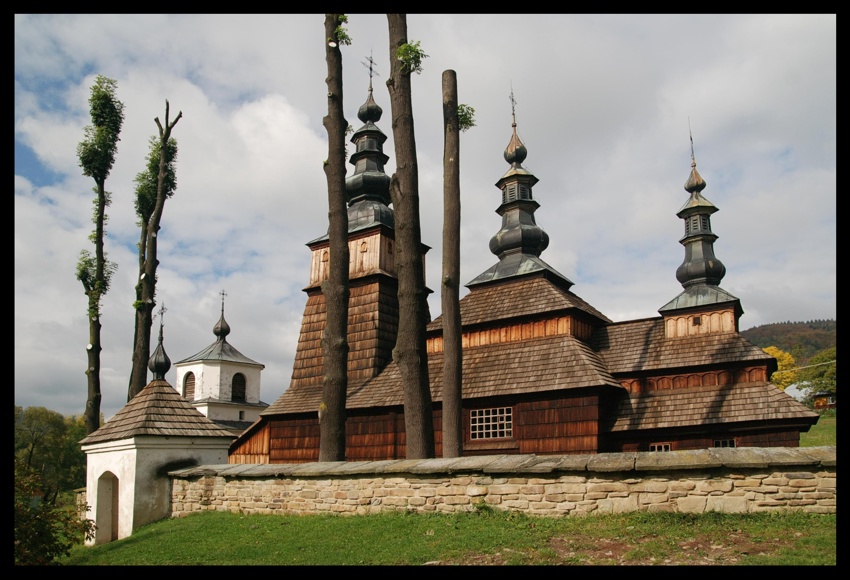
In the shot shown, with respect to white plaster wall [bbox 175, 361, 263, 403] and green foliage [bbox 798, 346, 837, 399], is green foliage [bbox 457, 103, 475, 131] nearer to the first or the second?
white plaster wall [bbox 175, 361, 263, 403]

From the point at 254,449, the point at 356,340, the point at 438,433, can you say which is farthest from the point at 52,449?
the point at 438,433

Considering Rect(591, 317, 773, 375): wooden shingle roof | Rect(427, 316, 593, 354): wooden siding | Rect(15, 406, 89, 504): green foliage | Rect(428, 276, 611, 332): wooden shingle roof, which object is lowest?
Rect(15, 406, 89, 504): green foliage

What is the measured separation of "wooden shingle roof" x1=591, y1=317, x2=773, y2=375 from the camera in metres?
18.3

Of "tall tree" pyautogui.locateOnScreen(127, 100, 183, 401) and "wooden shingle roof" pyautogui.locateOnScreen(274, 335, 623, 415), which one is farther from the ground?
"tall tree" pyautogui.locateOnScreen(127, 100, 183, 401)

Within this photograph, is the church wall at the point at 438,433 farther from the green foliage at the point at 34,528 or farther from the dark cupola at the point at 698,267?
the green foliage at the point at 34,528

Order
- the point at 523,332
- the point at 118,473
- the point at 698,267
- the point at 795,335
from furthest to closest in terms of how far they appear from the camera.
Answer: the point at 795,335, the point at 698,267, the point at 523,332, the point at 118,473

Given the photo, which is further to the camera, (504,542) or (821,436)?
(821,436)

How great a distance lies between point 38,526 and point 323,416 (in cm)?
506

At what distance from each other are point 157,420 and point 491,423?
8977 mm

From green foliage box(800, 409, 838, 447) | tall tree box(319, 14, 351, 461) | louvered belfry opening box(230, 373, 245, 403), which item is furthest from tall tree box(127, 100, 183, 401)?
louvered belfry opening box(230, 373, 245, 403)

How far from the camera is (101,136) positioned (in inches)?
819

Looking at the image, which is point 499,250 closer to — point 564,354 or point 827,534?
point 564,354

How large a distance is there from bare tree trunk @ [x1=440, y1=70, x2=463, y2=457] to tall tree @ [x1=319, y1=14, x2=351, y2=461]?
2.08m

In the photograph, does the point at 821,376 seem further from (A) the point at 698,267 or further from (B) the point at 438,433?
(B) the point at 438,433
